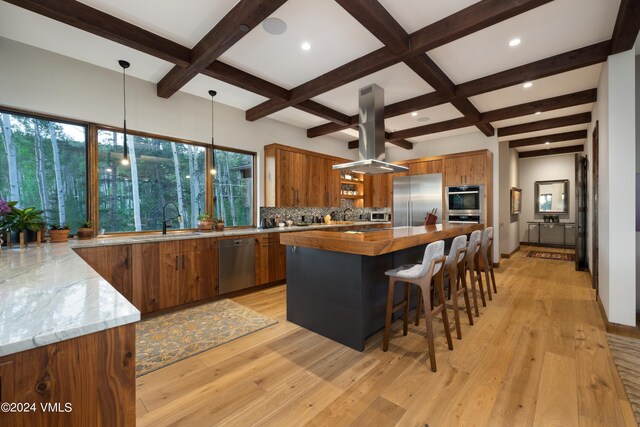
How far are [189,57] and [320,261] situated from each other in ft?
8.48

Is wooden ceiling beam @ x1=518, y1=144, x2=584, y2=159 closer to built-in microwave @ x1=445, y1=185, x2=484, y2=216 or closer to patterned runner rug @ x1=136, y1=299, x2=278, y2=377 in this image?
built-in microwave @ x1=445, y1=185, x2=484, y2=216

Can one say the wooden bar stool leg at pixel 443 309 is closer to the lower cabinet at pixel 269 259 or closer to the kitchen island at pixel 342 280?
the kitchen island at pixel 342 280

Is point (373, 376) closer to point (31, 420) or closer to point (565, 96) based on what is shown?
point (31, 420)

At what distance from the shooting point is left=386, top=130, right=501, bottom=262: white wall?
585cm

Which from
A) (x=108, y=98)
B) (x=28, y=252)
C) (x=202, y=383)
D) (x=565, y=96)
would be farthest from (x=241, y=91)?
(x=565, y=96)

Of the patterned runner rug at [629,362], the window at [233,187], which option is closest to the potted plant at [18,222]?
the window at [233,187]

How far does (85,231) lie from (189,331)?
1732 millimetres

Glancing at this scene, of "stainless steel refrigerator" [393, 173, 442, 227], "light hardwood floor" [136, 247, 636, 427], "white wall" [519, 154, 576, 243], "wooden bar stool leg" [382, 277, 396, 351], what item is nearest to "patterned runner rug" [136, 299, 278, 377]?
"light hardwood floor" [136, 247, 636, 427]

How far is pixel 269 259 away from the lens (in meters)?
4.48

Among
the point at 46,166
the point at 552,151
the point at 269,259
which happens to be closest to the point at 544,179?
the point at 552,151

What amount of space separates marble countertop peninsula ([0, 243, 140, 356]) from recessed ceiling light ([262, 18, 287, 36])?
8.12ft

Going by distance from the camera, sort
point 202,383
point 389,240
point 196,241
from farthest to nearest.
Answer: point 196,241
point 389,240
point 202,383

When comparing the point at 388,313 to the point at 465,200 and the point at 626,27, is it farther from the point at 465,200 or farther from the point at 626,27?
the point at 465,200

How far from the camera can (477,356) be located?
2408 mm
